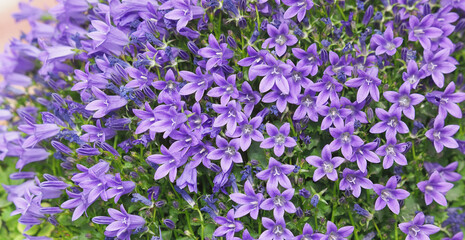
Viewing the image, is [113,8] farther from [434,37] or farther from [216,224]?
[434,37]

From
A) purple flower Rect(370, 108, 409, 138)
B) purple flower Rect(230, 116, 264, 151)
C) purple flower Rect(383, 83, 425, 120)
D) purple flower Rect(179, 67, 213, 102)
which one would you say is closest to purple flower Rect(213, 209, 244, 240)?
purple flower Rect(230, 116, 264, 151)

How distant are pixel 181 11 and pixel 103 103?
65 cm

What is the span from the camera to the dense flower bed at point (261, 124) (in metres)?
2.18

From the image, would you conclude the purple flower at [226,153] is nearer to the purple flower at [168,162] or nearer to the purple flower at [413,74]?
the purple flower at [168,162]

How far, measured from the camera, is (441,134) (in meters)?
2.36

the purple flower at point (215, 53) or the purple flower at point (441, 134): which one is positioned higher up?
the purple flower at point (215, 53)

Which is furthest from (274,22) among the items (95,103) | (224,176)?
(95,103)

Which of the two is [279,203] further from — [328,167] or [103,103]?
[103,103]

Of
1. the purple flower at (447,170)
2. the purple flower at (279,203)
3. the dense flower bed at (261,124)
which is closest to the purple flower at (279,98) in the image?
the dense flower bed at (261,124)

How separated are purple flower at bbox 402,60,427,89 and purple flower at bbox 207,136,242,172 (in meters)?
0.97

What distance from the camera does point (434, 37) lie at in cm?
239

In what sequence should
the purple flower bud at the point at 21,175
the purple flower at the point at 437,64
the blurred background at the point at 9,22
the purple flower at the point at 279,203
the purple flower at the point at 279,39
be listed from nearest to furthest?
1. the purple flower at the point at 279,203
2. the purple flower at the point at 279,39
3. the purple flower at the point at 437,64
4. the purple flower bud at the point at 21,175
5. the blurred background at the point at 9,22

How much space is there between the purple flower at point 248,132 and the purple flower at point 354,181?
0.48m

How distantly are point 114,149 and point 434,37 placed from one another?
6.11 feet
